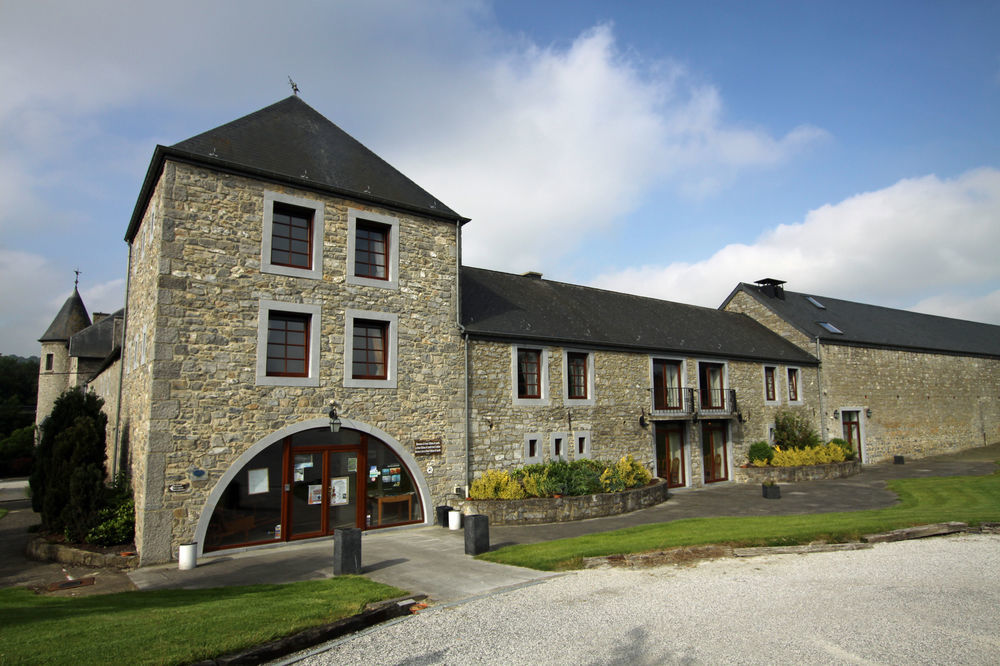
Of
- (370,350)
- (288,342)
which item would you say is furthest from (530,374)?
(288,342)

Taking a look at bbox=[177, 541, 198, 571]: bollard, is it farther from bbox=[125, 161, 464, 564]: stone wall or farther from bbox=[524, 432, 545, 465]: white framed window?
bbox=[524, 432, 545, 465]: white framed window

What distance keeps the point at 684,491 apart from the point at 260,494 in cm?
1320

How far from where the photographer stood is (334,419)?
12.3 meters

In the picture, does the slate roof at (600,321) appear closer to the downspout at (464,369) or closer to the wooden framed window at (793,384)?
the downspout at (464,369)

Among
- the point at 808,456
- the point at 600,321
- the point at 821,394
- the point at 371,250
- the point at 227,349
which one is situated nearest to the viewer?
the point at 227,349

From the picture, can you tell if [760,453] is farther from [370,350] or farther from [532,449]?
[370,350]

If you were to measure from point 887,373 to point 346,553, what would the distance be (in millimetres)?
28169

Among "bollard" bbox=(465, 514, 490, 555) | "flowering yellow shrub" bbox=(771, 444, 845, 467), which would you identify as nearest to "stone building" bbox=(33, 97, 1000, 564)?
"bollard" bbox=(465, 514, 490, 555)

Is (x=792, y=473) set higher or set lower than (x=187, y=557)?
higher

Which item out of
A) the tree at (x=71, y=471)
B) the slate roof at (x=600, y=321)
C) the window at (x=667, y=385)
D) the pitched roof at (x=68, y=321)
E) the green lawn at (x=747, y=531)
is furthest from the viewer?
the pitched roof at (x=68, y=321)

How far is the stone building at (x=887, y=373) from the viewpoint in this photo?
26.4 meters

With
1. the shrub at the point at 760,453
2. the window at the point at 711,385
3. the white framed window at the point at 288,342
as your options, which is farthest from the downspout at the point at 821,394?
the white framed window at the point at 288,342

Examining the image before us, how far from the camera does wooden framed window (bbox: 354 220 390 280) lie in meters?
13.6

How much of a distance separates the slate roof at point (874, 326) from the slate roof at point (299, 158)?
19.8 meters
